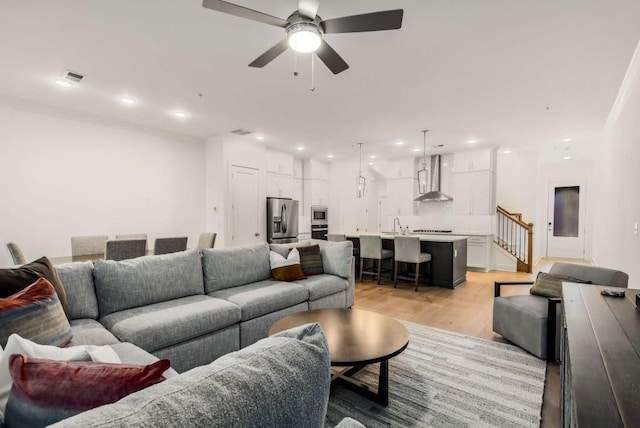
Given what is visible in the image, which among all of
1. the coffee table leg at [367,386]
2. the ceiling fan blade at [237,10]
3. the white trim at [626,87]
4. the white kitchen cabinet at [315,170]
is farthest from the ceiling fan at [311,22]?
the white kitchen cabinet at [315,170]

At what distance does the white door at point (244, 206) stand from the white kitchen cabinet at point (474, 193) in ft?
15.2

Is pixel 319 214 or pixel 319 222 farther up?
pixel 319 214

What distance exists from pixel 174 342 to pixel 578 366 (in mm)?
2217

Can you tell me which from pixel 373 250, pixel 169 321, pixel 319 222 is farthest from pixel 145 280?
pixel 319 222

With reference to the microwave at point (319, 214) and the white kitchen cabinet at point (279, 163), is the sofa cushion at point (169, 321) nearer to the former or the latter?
the white kitchen cabinet at point (279, 163)

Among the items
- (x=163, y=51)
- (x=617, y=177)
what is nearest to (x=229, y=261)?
(x=163, y=51)

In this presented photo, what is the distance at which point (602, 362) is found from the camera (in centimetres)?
101

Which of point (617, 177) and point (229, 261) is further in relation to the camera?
point (617, 177)

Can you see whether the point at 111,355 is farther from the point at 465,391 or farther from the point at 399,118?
the point at 399,118

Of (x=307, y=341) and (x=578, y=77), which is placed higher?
(x=578, y=77)

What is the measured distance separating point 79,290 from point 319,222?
6600 mm

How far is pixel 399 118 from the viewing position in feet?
15.5

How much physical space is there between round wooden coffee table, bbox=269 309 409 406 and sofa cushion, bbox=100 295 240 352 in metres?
0.49

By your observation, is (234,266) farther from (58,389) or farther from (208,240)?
(58,389)
